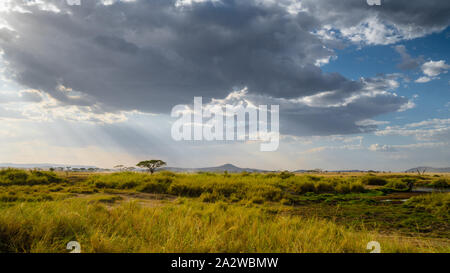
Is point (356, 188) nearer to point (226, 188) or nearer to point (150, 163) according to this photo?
point (226, 188)

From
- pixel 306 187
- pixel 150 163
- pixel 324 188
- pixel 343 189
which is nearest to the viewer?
pixel 343 189

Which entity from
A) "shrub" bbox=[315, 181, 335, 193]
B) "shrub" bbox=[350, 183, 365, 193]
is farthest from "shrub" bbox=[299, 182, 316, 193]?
"shrub" bbox=[350, 183, 365, 193]

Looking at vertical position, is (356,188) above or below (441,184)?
above

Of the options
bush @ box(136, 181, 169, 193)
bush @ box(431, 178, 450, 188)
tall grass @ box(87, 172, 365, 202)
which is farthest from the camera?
bush @ box(431, 178, 450, 188)

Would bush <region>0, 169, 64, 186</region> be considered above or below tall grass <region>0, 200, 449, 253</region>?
below

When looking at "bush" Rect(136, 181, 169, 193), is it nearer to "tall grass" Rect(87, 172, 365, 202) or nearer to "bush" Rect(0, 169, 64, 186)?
"tall grass" Rect(87, 172, 365, 202)

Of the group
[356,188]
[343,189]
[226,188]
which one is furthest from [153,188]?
[356,188]

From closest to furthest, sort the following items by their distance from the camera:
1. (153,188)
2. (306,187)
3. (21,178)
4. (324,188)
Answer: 1. (153,188)
2. (306,187)
3. (324,188)
4. (21,178)

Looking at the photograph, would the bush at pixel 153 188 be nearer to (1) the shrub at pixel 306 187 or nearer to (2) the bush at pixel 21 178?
(1) the shrub at pixel 306 187

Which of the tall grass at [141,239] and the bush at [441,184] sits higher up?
the tall grass at [141,239]

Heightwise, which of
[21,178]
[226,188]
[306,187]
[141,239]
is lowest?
[306,187]

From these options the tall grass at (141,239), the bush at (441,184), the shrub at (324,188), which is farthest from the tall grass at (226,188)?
the bush at (441,184)
